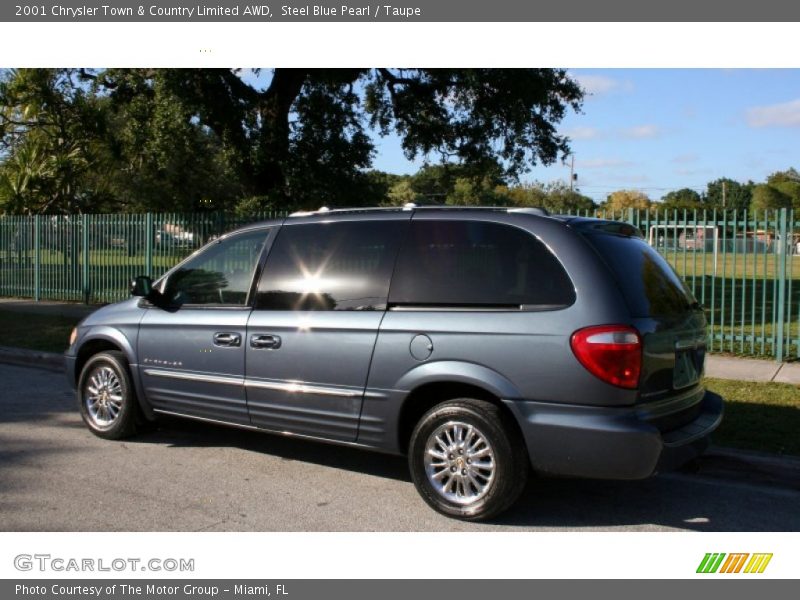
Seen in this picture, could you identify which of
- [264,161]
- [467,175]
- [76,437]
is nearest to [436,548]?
[76,437]

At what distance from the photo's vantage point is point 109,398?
6.70 m

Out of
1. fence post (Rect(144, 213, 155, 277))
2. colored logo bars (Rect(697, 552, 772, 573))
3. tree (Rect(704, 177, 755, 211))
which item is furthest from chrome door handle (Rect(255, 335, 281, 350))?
tree (Rect(704, 177, 755, 211))

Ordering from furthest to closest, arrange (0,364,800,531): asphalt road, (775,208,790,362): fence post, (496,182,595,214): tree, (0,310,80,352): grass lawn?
(496,182,595,214): tree
(0,310,80,352): grass lawn
(775,208,790,362): fence post
(0,364,800,531): asphalt road

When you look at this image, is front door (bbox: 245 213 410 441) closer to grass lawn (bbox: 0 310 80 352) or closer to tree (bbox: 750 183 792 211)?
Result: grass lawn (bbox: 0 310 80 352)

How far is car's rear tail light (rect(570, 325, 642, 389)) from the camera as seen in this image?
4.38m

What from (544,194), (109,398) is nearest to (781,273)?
(109,398)

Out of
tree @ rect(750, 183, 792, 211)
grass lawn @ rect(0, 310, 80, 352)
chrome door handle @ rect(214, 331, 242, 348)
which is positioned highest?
tree @ rect(750, 183, 792, 211)

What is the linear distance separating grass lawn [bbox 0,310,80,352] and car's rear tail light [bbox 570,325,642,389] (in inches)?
353

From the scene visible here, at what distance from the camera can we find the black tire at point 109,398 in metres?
6.57

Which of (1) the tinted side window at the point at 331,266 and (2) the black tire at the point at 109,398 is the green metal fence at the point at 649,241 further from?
(2) the black tire at the point at 109,398

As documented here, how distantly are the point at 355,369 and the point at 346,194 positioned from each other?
13873 mm

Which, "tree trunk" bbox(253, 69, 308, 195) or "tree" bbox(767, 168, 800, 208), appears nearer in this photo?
"tree trunk" bbox(253, 69, 308, 195)

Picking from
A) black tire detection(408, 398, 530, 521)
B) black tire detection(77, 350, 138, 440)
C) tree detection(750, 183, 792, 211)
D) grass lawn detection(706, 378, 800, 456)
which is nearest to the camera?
black tire detection(408, 398, 530, 521)

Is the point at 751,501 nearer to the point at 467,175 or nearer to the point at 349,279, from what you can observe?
the point at 349,279
